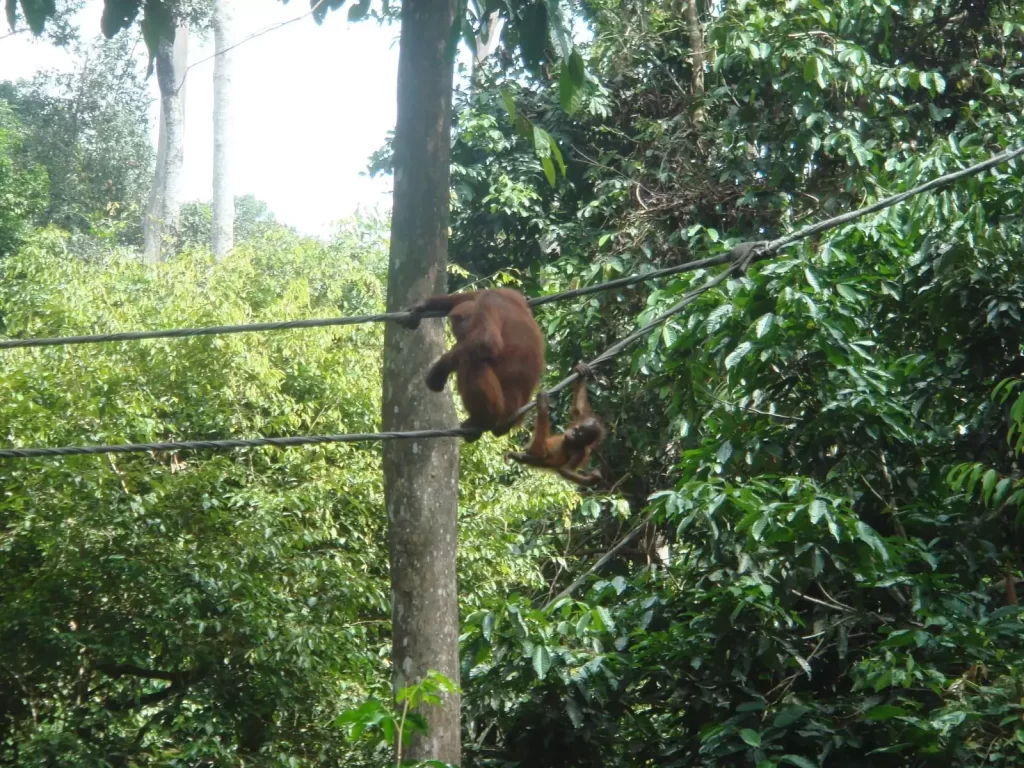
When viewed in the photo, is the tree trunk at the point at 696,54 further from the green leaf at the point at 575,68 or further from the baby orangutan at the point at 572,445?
the green leaf at the point at 575,68

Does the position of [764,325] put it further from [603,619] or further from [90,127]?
[90,127]

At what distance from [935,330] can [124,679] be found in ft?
16.6

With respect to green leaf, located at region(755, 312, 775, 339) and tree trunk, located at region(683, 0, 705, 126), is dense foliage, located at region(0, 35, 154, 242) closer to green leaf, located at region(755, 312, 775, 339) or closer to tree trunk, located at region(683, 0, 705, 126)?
tree trunk, located at region(683, 0, 705, 126)

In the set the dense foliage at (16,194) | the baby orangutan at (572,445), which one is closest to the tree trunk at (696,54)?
the baby orangutan at (572,445)

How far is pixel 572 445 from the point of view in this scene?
5062 mm

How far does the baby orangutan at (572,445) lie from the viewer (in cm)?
495

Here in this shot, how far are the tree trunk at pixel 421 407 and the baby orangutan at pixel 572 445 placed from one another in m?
0.58

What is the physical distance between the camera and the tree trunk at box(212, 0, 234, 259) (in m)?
19.9

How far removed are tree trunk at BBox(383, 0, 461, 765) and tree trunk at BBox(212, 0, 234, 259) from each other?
1405 cm

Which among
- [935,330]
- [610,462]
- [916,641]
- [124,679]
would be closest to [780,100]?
[610,462]

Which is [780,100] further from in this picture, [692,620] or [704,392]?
[692,620]

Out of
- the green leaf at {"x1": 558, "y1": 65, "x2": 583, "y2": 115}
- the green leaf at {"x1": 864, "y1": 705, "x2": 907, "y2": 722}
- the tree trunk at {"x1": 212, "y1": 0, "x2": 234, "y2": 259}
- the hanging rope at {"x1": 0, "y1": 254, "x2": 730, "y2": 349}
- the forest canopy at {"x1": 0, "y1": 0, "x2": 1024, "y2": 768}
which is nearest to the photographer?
the hanging rope at {"x1": 0, "y1": 254, "x2": 730, "y2": 349}

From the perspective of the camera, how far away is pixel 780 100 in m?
9.02

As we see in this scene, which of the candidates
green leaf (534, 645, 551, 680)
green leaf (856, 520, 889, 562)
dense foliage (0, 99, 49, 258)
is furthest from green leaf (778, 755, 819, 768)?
dense foliage (0, 99, 49, 258)
